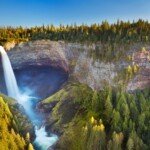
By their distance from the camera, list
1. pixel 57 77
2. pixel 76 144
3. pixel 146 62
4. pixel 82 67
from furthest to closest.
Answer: pixel 57 77, pixel 82 67, pixel 146 62, pixel 76 144

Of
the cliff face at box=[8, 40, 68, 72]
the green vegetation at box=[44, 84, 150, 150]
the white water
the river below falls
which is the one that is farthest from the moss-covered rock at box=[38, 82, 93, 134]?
the cliff face at box=[8, 40, 68, 72]

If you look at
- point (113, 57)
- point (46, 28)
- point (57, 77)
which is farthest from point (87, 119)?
point (46, 28)

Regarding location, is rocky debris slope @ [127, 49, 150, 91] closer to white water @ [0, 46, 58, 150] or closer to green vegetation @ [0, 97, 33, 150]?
white water @ [0, 46, 58, 150]

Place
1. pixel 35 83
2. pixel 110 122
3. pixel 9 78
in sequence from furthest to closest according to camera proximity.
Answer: pixel 35 83 < pixel 9 78 < pixel 110 122

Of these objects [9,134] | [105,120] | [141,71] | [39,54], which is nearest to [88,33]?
[39,54]

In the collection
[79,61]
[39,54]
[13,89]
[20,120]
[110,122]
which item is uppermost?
[39,54]

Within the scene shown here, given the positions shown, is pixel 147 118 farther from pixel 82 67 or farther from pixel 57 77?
pixel 57 77

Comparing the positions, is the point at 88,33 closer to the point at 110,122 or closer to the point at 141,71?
the point at 141,71
